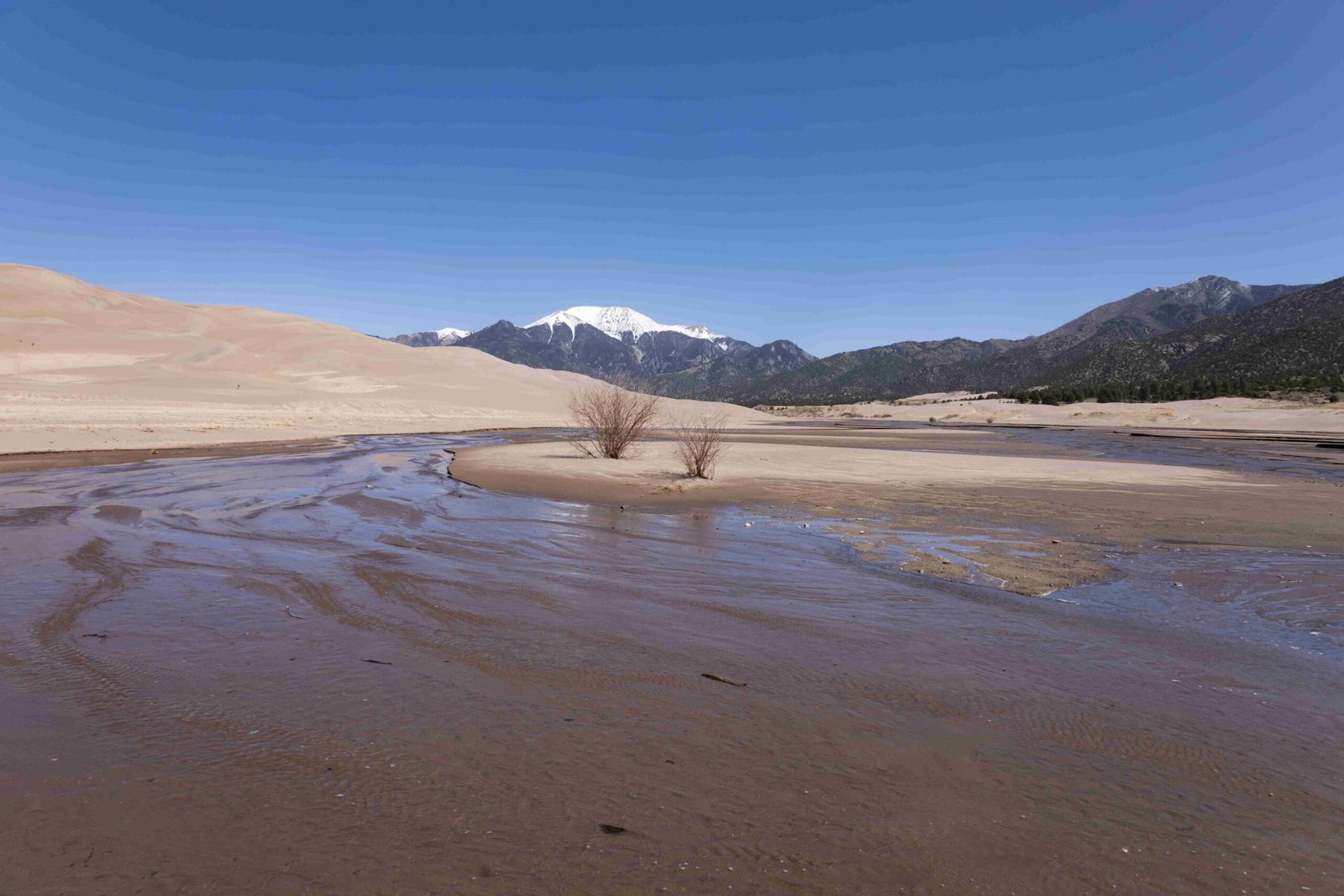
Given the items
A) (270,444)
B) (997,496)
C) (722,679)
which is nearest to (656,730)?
(722,679)

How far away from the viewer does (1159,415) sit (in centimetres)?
6247

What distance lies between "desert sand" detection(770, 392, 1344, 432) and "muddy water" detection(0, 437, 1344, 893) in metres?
54.4

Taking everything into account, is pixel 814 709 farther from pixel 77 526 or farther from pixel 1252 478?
pixel 1252 478

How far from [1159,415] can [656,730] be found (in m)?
72.4

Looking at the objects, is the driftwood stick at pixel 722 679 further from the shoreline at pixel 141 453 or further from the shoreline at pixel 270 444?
the shoreline at pixel 270 444

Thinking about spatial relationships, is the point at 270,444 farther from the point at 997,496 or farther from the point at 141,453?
the point at 997,496

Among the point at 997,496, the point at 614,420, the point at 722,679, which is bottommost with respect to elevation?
the point at 997,496

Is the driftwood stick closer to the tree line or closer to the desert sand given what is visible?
the desert sand

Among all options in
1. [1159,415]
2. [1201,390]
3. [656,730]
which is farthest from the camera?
[1201,390]

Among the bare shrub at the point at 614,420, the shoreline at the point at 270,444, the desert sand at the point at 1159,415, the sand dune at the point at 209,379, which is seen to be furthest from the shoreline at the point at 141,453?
the desert sand at the point at 1159,415

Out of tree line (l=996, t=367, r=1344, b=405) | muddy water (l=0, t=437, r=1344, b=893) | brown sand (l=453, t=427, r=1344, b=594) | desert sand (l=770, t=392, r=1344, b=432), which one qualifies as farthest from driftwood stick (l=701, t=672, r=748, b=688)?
tree line (l=996, t=367, r=1344, b=405)

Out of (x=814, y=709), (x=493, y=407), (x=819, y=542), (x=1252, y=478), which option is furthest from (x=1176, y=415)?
(x=814, y=709)

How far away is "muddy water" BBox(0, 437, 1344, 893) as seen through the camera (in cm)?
276

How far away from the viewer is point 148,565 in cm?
786
